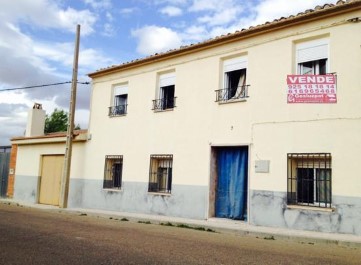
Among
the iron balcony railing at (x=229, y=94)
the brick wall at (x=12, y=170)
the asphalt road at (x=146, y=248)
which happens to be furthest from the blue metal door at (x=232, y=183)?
the brick wall at (x=12, y=170)

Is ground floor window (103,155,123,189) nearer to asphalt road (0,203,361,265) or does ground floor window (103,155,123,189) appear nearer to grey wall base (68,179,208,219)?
grey wall base (68,179,208,219)

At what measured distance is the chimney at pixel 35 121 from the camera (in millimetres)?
21688

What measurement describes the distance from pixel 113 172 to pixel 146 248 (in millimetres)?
8868

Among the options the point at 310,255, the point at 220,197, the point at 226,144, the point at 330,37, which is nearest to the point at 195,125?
the point at 226,144

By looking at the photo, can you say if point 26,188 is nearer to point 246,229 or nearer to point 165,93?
point 165,93

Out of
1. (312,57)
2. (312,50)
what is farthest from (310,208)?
(312,50)

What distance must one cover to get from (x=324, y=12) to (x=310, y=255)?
620cm

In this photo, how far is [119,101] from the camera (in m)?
16.7

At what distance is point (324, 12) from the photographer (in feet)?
35.0

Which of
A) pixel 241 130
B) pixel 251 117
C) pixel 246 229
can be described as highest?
pixel 251 117

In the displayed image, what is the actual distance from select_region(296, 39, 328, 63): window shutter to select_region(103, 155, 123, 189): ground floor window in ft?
25.6

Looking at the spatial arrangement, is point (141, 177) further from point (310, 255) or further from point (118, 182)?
point (310, 255)

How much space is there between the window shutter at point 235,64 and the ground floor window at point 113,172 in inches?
220

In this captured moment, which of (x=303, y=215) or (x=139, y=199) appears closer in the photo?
(x=303, y=215)
